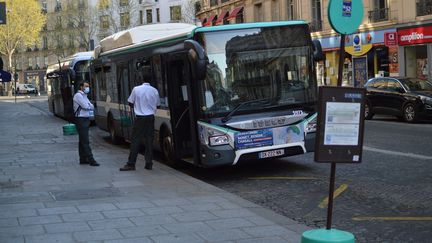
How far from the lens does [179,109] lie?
11109 millimetres

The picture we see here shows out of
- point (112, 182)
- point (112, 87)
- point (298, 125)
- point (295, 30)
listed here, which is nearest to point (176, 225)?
point (112, 182)

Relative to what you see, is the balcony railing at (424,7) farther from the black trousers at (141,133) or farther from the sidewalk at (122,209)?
the black trousers at (141,133)

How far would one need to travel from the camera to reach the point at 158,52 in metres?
11.6

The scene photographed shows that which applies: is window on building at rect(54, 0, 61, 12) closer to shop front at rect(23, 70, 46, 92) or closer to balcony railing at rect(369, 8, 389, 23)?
shop front at rect(23, 70, 46, 92)

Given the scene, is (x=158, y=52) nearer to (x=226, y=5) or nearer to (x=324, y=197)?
(x=324, y=197)

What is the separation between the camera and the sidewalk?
6.20m

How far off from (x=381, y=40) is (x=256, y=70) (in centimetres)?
2243

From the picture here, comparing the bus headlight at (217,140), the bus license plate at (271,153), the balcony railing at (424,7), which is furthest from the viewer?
the balcony railing at (424,7)

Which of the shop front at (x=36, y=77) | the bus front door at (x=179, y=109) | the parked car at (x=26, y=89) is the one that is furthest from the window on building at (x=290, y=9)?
the shop front at (x=36, y=77)

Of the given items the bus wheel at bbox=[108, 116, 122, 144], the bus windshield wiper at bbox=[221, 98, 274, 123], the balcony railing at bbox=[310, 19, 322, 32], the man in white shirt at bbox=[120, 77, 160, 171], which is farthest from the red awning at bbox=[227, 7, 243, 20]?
the bus windshield wiper at bbox=[221, 98, 274, 123]

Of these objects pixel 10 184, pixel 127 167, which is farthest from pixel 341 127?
pixel 127 167

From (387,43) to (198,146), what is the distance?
22.1m

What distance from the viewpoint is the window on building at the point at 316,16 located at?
118 feet

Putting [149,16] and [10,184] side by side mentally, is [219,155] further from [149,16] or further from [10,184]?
[149,16]
